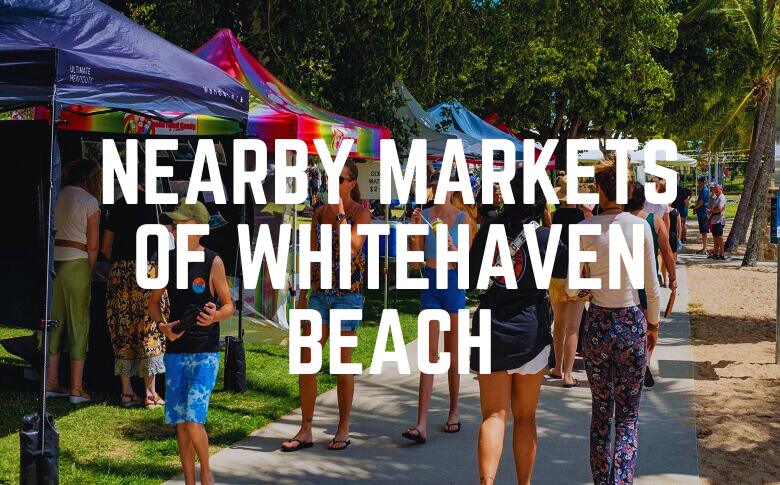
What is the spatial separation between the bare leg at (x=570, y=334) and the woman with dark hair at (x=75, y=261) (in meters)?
4.07

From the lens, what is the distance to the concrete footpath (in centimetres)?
602

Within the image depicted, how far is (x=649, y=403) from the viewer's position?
318 inches

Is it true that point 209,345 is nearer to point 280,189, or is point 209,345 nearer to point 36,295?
point 36,295

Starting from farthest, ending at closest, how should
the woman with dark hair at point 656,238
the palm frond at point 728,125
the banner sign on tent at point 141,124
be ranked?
the palm frond at point 728,125, the banner sign on tent at point 141,124, the woman with dark hair at point 656,238

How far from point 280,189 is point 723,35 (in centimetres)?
2467

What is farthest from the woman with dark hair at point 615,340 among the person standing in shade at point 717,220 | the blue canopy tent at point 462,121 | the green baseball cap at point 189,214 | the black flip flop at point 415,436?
the person standing in shade at point 717,220

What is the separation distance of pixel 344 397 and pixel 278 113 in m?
3.21

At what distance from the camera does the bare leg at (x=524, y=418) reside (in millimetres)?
5098

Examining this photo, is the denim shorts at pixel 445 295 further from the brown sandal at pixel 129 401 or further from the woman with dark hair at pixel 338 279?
the brown sandal at pixel 129 401

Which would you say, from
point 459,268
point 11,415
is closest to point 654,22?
point 459,268

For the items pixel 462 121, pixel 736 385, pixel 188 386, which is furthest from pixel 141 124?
pixel 462 121

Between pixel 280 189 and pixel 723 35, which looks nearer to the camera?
pixel 280 189

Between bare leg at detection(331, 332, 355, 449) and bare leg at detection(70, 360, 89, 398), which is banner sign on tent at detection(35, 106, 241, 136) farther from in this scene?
bare leg at detection(331, 332, 355, 449)

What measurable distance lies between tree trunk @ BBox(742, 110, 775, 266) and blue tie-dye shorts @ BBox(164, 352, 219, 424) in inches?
736
